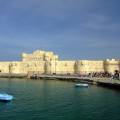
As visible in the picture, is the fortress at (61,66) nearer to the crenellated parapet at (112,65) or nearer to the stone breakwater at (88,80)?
the crenellated parapet at (112,65)

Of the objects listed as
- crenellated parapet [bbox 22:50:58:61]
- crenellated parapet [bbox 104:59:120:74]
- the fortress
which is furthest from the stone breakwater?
crenellated parapet [bbox 22:50:58:61]

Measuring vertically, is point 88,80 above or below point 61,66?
below

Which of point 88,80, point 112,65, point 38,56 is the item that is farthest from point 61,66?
point 38,56

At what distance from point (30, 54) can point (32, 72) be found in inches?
1376

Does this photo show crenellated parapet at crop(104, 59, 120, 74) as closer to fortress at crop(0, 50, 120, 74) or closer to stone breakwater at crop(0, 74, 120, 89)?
fortress at crop(0, 50, 120, 74)

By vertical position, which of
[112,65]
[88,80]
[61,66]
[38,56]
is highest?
[38,56]

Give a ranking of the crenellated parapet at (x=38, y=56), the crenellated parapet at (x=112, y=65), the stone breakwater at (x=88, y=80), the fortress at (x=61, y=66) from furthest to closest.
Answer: the crenellated parapet at (x=38, y=56) → the fortress at (x=61, y=66) → the crenellated parapet at (x=112, y=65) → the stone breakwater at (x=88, y=80)

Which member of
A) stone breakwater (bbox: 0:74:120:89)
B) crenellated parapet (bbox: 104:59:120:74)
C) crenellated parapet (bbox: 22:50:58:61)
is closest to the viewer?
stone breakwater (bbox: 0:74:120:89)

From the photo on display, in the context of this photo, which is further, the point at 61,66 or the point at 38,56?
the point at 38,56

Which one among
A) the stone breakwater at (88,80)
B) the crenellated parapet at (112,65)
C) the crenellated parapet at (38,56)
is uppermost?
the crenellated parapet at (38,56)

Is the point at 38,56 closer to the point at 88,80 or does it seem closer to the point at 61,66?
the point at 61,66

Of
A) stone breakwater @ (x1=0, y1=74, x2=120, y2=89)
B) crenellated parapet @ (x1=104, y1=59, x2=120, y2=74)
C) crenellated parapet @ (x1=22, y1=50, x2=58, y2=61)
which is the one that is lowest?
stone breakwater @ (x1=0, y1=74, x2=120, y2=89)

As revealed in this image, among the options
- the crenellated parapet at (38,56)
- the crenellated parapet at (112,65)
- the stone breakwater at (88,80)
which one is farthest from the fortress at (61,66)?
the crenellated parapet at (38,56)

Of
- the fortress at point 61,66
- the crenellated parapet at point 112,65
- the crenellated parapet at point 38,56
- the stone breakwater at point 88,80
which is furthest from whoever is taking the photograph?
the crenellated parapet at point 38,56
